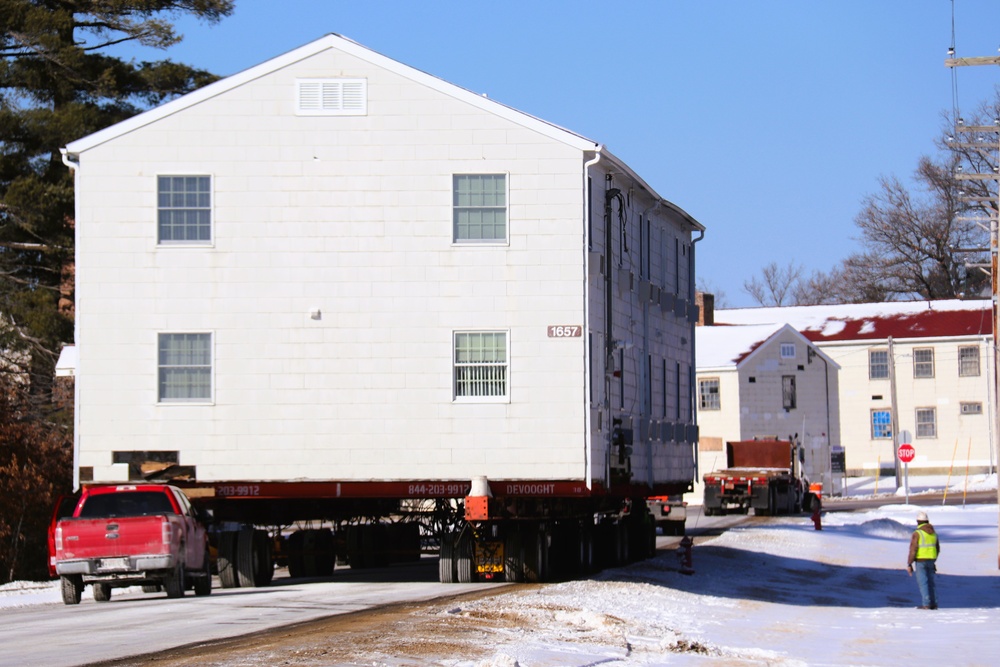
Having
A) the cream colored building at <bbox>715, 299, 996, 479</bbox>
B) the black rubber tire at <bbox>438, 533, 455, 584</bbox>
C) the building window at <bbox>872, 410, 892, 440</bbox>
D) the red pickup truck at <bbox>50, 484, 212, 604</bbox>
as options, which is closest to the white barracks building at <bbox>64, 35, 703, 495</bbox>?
the black rubber tire at <bbox>438, 533, 455, 584</bbox>

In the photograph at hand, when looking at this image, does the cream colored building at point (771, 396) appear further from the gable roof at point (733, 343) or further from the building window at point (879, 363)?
the building window at point (879, 363)

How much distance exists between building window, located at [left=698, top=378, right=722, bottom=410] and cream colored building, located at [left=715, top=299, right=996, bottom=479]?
31.9 feet

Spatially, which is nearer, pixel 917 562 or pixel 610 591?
pixel 610 591

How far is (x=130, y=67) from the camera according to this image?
143ft

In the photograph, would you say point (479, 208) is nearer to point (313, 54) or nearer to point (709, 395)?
point (313, 54)

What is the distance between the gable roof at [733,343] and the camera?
71.8m

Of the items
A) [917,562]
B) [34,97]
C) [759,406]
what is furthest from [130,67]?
[759,406]

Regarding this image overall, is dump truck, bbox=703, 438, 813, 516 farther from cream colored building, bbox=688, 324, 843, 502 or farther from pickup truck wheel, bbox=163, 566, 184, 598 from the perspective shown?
pickup truck wheel, bbox=163, 566, 184, 598

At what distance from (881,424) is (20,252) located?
160 feet

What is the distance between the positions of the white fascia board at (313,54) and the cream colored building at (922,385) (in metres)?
54.9

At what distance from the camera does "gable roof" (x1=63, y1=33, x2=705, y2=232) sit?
24.6 m

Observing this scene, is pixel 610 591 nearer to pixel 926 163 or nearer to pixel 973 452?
pixel 973 452

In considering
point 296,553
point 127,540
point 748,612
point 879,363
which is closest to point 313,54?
point 127,540

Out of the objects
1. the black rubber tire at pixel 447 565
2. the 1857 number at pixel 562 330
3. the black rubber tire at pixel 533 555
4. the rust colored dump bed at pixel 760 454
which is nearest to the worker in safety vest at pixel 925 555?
the black rubber tire at pixel 533 555
